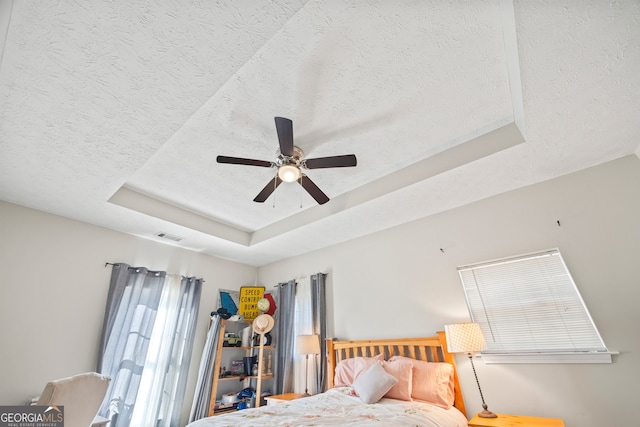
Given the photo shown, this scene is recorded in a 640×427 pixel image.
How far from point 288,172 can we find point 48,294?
9.80 ft

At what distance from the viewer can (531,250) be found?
8.58 feet

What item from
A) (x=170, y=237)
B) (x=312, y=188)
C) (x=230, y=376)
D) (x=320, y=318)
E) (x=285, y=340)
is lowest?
(x=230, y=376)

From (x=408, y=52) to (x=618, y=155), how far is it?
2.21m

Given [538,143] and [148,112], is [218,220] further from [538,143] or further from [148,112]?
[538,143]

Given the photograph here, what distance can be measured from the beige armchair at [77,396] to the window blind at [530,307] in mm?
3172

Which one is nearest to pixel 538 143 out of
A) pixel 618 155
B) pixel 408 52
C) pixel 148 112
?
pixel 618 155

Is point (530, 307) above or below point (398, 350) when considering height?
above

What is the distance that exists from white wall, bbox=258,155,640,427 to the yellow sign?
1456mm

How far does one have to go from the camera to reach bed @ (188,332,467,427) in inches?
79.4

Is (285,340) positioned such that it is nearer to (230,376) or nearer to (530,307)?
(230,376)

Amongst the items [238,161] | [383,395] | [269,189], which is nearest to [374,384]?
[383,395]

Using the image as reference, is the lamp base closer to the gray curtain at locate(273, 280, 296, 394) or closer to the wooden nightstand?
the wooden nightstand

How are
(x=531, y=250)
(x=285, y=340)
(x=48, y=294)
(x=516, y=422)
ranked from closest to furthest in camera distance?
1. (x=516, y=422)
2. (x=531, y=250)
3. (x=48, y=294)
4. (x=285, y=340)

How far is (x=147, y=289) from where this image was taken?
3625 mm
